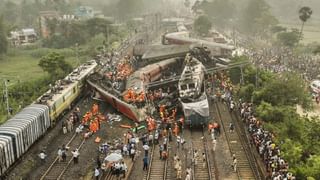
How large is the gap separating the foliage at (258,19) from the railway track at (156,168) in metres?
72.5

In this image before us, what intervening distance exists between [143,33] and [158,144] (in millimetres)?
69999

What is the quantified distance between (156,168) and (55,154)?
7.12m

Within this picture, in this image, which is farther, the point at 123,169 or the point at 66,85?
the point at 66,85

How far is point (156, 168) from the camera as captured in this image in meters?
27.7

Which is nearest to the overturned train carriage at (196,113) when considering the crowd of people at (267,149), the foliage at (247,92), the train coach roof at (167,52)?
the crowd of people at (267,149)

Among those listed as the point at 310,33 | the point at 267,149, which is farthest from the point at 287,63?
the point at 310,33

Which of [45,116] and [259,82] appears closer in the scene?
[45,116]

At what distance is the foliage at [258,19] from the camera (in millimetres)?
96856

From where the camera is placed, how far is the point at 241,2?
135 m

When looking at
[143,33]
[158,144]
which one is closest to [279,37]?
[143,33]

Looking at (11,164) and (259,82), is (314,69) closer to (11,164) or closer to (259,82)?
(259,82)

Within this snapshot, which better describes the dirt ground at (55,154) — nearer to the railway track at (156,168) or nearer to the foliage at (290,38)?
the railway track at (156,168)

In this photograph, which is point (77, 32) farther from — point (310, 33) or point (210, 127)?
point (210, 127)

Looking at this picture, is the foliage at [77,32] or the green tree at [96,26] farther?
the foliage at [77,32]
